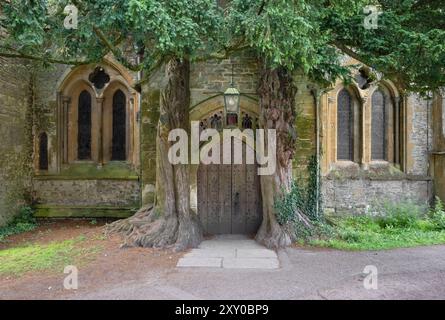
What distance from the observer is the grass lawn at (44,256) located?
5.70 metres

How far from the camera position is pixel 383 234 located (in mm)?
8297

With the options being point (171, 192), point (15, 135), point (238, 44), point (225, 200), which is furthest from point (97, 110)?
point (238, 44)

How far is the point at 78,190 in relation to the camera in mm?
10359

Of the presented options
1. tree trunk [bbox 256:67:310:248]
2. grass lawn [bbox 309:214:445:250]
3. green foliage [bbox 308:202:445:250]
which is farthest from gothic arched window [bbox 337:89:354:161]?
tree trunk [bbox 256:67:310:248]

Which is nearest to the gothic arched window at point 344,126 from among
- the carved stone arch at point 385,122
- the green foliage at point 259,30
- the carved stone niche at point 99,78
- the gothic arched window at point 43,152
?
the carved stone arch at point 385,122

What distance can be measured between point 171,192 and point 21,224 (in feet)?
15.4

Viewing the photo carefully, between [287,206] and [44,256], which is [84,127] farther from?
[287,206]

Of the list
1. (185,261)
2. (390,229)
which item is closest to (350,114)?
(390,229)

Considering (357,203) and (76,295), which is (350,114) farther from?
(76,295)

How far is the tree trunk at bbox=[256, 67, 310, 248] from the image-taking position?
7520mm

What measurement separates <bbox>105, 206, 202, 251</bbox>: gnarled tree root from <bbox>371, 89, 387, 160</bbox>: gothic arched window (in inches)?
250

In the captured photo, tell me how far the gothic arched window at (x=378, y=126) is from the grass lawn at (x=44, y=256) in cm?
845

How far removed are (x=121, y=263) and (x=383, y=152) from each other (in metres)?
8.56

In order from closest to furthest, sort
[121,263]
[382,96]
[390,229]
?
1. [121,263]
2. [390,229]
3. [382,96]
